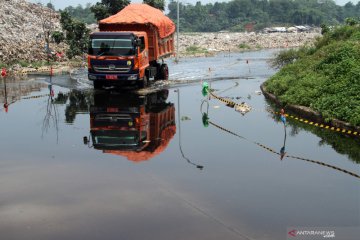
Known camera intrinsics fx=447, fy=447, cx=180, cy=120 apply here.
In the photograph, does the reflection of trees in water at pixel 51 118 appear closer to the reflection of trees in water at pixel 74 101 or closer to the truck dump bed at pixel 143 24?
the reflection of trees in water at pixel 74 101

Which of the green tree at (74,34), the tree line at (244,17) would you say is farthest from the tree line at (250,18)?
the green tree at (74,34)

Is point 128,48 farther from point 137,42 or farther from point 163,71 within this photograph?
point 163,71

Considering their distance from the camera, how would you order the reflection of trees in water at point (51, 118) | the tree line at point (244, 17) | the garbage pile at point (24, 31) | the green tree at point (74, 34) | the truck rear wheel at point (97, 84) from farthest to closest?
the tree line at point (244, 17) → the green tree at point (74, 34) → the garbage pile at point (24, 31) → the truck rear wheel at point (97, 84) → the reflection of trees in water at point (51, 118)

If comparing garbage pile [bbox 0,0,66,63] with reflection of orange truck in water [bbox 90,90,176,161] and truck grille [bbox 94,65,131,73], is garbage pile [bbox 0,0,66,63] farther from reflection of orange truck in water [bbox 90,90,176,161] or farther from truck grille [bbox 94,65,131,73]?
reflection of orange truck in water [bbox 90,90,176,161]

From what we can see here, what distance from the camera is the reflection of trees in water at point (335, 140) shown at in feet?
37.5

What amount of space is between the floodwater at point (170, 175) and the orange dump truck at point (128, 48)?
3.49m

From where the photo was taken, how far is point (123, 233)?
691 cm

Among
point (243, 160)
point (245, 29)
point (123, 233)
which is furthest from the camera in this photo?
point (245, 29)

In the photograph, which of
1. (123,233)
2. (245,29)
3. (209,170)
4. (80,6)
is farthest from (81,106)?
(80,6)

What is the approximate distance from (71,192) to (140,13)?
1741 centimetres

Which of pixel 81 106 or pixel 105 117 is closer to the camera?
pixel 105 117

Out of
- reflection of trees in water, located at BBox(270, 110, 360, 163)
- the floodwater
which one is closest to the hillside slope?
reflection of trees in water, located at BBox(270, 110, 360, 163)

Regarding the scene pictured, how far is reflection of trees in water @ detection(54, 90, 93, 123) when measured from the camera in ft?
55.6

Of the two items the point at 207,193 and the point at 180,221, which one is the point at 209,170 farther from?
the point at 180,221
